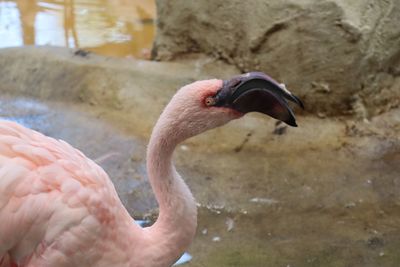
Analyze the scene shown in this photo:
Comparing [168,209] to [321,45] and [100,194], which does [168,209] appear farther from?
[321,45]

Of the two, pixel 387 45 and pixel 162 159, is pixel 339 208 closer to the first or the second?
pixel 387 45

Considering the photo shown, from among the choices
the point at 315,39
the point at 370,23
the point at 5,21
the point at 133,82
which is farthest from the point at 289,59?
the point at 5,21

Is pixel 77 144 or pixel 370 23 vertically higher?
pixel 370 23

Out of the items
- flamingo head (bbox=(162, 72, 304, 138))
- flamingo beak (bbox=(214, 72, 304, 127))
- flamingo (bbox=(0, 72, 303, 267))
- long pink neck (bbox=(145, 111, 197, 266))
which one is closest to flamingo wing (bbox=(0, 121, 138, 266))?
flamingo (bbox=(0, 72, 303, 267))

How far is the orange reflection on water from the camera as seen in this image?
624 centimetres

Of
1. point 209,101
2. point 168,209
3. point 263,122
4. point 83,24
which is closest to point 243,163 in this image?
point 263,122

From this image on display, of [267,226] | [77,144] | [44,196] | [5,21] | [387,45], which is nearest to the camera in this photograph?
[44,196]

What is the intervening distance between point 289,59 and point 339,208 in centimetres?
114

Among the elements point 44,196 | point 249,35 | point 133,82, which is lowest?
point 133,82

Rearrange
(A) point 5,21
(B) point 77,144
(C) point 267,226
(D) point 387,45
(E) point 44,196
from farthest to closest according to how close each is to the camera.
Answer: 1. (A) point 5,21
2. (D) point 387,45
3. (B) point 77,144
4. (C) point 267,226
5. (E) point 44,196

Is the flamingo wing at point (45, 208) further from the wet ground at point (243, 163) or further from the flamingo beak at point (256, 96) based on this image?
the wet ground at point (243, 163)

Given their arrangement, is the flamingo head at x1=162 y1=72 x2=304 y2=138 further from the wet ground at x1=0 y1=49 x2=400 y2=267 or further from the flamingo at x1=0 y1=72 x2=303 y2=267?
the wet ground at x1=0 y1=49 x2=400 y2=267

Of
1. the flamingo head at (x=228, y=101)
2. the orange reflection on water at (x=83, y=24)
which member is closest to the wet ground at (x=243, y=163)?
the flamingo head at (x=228, y=101)

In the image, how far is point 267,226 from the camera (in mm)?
3455
